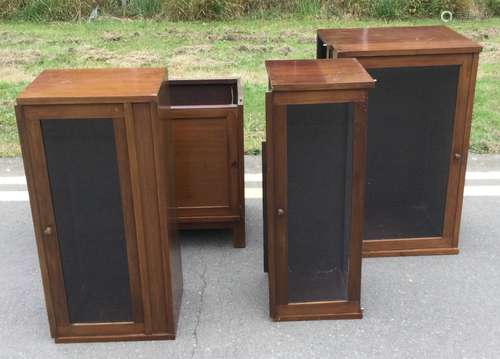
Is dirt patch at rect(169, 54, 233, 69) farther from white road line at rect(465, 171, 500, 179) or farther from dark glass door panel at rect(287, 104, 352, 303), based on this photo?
dark glass door panel at rect(287, 104, 352, 303)

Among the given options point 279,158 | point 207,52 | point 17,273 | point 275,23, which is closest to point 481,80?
point 207,52

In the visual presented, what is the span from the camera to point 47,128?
241 centimetres

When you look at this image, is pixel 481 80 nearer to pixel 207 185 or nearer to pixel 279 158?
pixel 207 185

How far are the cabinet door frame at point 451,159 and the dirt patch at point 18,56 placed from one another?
5380 millimetres

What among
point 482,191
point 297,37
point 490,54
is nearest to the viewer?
point 482,191

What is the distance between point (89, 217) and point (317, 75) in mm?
1102

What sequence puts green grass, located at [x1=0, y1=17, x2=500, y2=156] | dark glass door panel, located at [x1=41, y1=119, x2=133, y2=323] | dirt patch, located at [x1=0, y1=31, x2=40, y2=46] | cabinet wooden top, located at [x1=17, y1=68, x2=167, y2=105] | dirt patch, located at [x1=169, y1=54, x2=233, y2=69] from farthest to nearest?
dirt patch, located at [x1=0, y1=31, x2=40, y2=46], dirt patch, located at [x1=169, y1=54, x2=233, y2=69], green grass, located at [x1=0, y1=17, x2=500, y2=156], dark glass door panel, located at [x1=41, y1=119, x2=133, y2=323], cabinet wooden top, located at [x1=17, y1=68, x2=167, y2=105]

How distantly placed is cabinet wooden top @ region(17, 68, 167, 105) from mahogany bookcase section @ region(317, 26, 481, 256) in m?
0.99

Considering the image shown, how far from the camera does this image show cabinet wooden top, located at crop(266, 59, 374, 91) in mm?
2471


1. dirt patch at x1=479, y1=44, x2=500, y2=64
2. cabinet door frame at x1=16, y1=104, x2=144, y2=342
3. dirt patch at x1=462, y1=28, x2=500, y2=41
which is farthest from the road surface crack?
dirt patch at x1=462, y1=28, x2=500, y2=41

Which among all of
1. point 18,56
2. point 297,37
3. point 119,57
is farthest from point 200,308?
point 297,37

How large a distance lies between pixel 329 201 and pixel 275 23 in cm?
750

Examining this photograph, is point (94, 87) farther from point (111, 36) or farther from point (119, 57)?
point (111, 36)

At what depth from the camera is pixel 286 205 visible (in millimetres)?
2682
